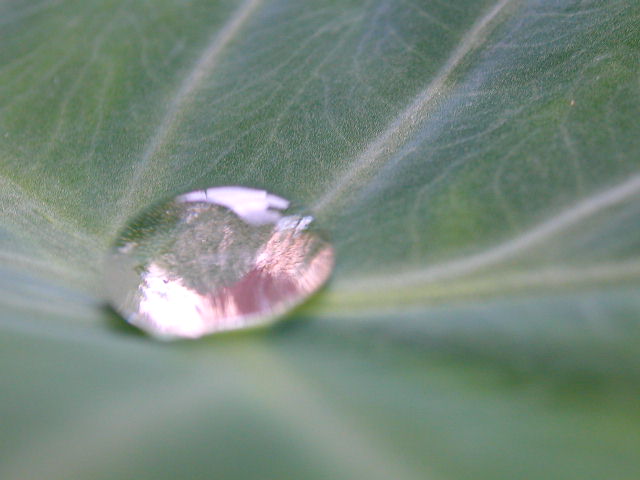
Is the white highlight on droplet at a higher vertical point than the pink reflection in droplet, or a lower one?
higher

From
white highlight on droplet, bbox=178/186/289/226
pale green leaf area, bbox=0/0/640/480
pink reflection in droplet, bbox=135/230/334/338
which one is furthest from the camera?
white highlight on droplet, bbox=178/186/289/226

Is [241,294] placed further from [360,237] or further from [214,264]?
[360,237]

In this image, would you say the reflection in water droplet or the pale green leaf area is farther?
the reflection in water droplet

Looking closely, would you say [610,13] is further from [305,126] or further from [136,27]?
[136,27]

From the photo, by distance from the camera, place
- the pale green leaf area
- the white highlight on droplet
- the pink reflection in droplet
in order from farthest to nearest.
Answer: the white highlight on droplet < the pink reflection in droplet < the pale green leaf area

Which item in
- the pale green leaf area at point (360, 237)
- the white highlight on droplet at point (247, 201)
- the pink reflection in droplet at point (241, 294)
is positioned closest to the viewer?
the pale green leaf area at point (360, 237)

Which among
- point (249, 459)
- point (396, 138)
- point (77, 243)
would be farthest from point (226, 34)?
point (249, 459)
